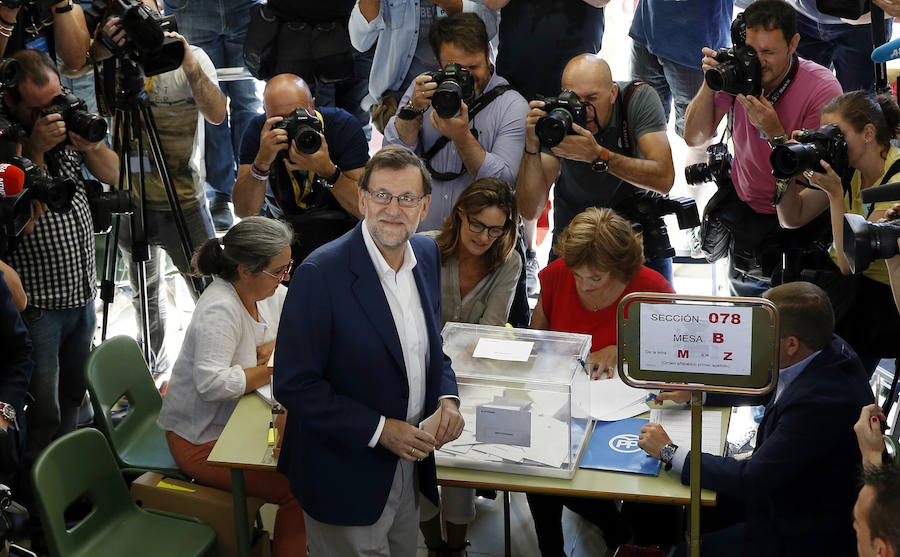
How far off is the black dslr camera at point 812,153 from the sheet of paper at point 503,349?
41.6 inches

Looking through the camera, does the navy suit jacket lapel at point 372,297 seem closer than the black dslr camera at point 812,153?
Yes

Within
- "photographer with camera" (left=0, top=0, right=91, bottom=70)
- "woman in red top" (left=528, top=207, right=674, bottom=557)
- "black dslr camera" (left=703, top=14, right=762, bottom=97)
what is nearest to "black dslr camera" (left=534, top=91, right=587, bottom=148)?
"woman in red top" (left=528, top=207, right=674, bottom=557)

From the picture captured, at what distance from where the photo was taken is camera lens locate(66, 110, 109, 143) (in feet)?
12.3

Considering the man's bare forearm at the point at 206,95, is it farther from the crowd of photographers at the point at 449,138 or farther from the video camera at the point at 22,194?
the video camera at the point at 22,194

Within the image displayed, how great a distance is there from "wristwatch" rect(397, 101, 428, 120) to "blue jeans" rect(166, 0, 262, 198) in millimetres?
1340

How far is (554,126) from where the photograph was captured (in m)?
3.72

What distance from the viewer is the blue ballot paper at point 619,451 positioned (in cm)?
286

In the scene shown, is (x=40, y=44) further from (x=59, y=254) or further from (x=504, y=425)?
(x=504, y=425)

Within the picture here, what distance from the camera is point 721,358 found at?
2133mm

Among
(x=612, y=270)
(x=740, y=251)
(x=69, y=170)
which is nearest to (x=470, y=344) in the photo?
(x=612, y=270)

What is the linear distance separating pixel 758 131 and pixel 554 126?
809 millimetres

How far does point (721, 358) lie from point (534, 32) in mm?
2467

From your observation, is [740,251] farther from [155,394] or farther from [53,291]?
[53,291]

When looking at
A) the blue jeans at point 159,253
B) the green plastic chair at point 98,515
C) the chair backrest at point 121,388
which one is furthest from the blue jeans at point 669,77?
the green plastic chair at point 98,515
